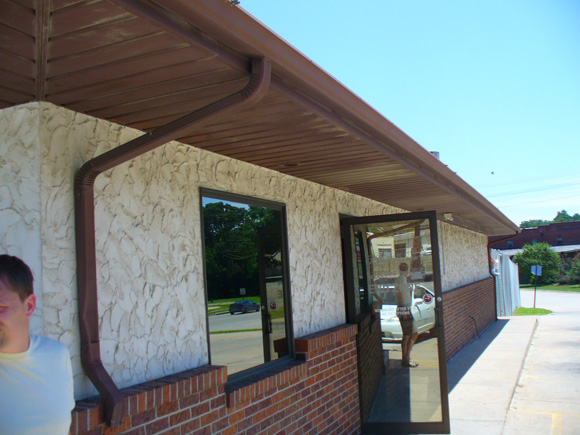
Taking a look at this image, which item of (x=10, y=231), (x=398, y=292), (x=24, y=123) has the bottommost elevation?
(x=398, y=292)

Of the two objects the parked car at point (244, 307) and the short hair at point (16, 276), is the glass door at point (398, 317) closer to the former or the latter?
the parked car at point (244, 307)

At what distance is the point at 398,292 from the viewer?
6.68 metres

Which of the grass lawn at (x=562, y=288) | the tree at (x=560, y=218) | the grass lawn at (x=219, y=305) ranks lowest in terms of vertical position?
the grass lawn at (x=562, y=288)

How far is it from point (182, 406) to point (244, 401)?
746 millimetres

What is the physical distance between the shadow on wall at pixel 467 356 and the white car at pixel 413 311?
97.2 inches

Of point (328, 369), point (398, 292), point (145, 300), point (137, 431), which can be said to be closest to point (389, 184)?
point (398, 292)

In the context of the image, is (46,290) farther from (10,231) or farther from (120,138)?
(120,138)

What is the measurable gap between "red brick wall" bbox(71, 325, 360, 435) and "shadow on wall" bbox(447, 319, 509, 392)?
3.39 metres

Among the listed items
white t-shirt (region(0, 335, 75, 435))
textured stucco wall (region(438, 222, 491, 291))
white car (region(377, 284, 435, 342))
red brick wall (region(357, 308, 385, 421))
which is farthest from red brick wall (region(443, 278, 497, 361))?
white t-shirt (region(0, 335, 75, 435))

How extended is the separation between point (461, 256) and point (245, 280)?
10.6 m

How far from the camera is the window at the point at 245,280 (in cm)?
471

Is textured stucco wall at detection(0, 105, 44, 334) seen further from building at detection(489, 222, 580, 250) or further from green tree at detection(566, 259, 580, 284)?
building at detection(489, 222, 580, 250)

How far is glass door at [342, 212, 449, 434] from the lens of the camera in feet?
20.7

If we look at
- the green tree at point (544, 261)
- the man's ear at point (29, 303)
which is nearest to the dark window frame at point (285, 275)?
the man's ear at point (29, 303)
